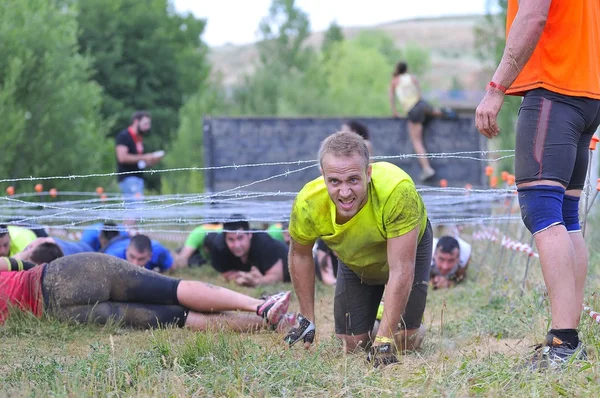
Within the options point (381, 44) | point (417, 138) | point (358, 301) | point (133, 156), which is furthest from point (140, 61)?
point (358, 301)

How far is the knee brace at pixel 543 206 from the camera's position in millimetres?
3773

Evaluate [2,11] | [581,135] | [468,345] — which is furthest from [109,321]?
[2,11]

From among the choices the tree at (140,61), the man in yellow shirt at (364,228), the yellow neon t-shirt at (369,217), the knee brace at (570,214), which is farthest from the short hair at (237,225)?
the tree at (140,61)

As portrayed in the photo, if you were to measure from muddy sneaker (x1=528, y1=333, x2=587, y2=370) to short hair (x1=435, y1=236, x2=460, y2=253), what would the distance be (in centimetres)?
426

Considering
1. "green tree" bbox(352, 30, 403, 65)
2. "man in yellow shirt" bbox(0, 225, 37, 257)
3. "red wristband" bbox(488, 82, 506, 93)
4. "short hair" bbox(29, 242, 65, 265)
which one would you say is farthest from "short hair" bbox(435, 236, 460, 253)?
"green tree" bbox(352, 30, 403, 65)

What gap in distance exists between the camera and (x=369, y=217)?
167 inches

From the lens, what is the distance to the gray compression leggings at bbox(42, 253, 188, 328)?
17.9 feet

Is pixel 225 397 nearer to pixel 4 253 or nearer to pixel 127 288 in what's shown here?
pixel 127 288

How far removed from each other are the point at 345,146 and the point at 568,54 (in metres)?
1.08

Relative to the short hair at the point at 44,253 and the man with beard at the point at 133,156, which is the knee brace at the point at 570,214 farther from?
the man with beard at the point at 133,156

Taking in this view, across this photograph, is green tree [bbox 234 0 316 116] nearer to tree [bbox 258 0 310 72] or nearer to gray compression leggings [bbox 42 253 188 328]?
tree [bbox 258 0 310 72]

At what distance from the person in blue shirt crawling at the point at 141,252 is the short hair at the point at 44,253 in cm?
70

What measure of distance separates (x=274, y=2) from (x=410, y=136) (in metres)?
34.2

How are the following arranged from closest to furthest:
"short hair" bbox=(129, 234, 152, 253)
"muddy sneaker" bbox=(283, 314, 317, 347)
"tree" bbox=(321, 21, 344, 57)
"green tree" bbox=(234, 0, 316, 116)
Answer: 1. "muddy sneaker" bbox=(283, 314, 317, 347)
2. "short hair" bbox=(129, 234, 152, 253)
3. "green tree" bbox=(234, 0, 316, 116)
4. "tree" bbox=(321, 21, 344, 57)
